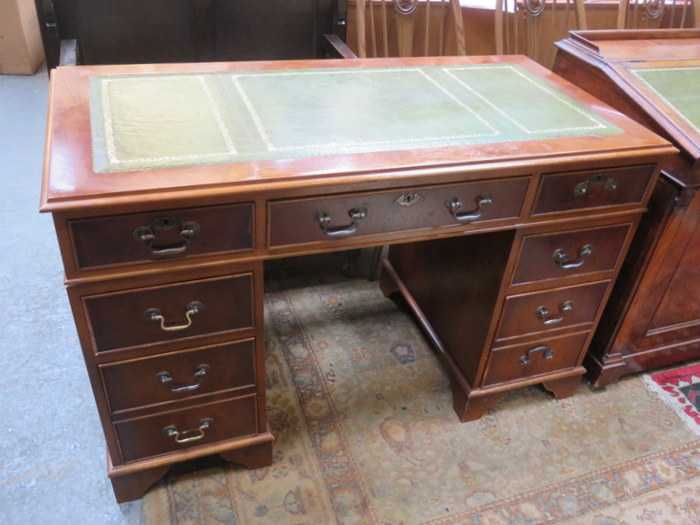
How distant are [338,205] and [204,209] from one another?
0.84 ft

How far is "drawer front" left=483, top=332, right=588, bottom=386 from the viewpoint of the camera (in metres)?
1.62

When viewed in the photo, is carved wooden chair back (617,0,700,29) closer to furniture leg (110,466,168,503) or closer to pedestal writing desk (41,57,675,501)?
pedestal writing desk (41,57,675,501)

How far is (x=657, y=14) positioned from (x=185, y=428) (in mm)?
2605


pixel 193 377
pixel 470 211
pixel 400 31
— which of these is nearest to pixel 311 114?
pixel 470 211

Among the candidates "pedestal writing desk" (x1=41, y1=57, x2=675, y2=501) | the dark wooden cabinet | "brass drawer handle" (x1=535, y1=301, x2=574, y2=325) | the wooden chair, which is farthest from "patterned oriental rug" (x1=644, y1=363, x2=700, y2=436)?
the dark wooden cabinet

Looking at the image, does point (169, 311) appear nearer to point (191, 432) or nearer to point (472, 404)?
point (191, 432)

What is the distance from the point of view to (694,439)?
5.66ft

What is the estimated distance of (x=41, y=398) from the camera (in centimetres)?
167

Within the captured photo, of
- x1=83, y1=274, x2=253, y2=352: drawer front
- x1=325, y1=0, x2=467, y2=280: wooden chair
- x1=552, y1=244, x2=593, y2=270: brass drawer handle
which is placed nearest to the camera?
x1=83, y1=274, x2=253, y2=352: drawer front

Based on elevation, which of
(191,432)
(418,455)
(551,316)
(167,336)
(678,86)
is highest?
(678,86)

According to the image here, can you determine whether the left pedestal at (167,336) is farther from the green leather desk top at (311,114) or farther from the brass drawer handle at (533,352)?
the brass drawer handle at (533,352)

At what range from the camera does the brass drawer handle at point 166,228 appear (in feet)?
3.42

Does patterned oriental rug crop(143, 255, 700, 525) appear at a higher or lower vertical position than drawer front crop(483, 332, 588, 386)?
→ lower

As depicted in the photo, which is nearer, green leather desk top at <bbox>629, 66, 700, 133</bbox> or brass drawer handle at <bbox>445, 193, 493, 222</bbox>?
brass drawer handle at <bbox>445, 193, 493, 222</bbox>
